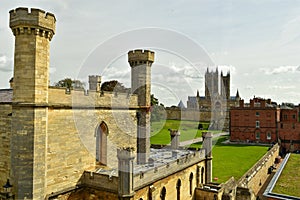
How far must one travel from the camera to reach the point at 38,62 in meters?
12.2

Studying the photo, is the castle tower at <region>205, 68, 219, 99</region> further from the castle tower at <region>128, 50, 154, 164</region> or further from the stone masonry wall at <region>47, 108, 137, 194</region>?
the stone masonry wall at <region>47, 108, 137, 194</region>

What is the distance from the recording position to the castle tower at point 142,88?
65.5 feet

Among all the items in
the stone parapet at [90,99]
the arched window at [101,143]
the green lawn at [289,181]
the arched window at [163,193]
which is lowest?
the green lawn at [289,181]

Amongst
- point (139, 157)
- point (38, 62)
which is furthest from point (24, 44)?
point (139, 157)

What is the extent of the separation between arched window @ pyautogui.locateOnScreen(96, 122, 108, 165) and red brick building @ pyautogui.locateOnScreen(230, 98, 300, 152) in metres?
42.7

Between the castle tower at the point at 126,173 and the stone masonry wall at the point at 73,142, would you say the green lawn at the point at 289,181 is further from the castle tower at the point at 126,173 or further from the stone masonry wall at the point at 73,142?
the stone masonry wall at the point at 73,142

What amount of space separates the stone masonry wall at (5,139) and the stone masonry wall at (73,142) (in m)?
1.98

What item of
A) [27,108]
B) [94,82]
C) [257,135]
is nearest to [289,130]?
[257,135]

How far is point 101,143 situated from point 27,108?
619 cm

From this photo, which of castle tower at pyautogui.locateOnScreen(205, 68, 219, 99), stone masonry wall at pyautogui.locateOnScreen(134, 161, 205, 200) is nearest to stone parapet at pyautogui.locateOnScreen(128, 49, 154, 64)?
stone masonry wall at pyautogui.locateOnScreen(134, 161, 205, 200)

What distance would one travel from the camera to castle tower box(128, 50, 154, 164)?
20.0 m

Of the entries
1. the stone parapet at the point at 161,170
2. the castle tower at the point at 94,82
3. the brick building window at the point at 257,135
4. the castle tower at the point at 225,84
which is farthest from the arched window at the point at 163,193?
the castle tower at the point at 225,84

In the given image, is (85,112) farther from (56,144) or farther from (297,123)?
(297,123)

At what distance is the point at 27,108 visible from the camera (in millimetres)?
11992
